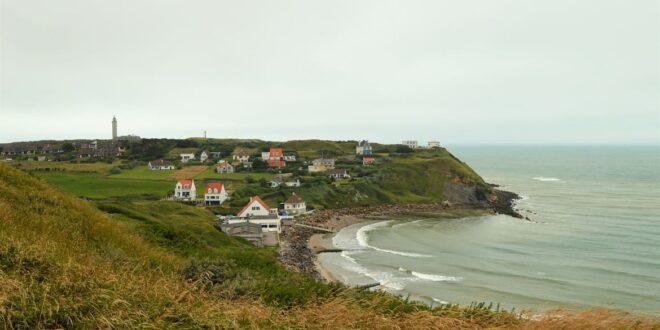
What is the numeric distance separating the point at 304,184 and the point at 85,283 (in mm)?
85069

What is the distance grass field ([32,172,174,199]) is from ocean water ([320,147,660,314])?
124 feet

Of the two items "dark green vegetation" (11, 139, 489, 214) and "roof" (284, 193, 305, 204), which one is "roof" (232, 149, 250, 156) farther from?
"roof" (284, 193, 305, 204)

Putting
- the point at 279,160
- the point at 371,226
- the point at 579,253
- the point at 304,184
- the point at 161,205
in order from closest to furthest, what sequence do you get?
the point at 579,253
the point at 161,205
the point at 371,226
the point at 304,184
the point at 279,160

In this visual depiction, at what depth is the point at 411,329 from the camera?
292 inches

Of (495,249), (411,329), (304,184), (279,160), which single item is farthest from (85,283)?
(279,160)

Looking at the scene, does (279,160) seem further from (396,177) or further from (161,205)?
(161,205)

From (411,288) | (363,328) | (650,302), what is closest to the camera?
(363,328)

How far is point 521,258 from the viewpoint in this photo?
161ft

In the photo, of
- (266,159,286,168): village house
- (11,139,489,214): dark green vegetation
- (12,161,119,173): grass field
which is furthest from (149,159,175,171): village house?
(266,159,286,168): village house

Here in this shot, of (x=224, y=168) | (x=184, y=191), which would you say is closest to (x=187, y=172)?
(x=224, y=168)

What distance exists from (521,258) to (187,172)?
261ft

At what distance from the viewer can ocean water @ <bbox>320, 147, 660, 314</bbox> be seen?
36500 mm

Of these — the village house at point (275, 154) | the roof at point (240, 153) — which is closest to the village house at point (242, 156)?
the roof at point (240, 153)

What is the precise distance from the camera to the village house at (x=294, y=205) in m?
77.4
